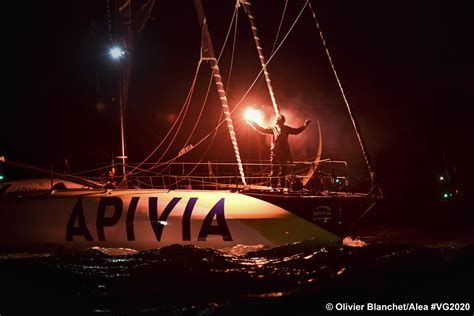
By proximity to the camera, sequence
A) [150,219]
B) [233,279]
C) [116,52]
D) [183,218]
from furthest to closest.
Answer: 1. [116,52]
2. [150,219]
3. [183,218]
4. [233,279]

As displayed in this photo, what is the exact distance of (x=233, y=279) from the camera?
9484 millimetres

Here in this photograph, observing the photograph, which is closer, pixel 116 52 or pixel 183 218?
pixel 183 218

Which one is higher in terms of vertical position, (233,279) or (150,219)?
(150,219)

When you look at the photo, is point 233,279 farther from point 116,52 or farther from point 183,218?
point 116,52

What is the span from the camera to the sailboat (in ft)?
38.9

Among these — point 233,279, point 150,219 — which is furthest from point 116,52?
point 233,279

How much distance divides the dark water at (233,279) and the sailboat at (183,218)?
0.36m

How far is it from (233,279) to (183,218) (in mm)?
3010

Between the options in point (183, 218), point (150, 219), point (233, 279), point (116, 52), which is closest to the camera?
point (233, 279)

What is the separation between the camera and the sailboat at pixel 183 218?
11852 mm

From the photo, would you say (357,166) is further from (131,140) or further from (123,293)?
(123,293)

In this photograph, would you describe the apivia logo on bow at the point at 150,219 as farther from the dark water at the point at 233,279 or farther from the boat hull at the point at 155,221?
the dark water at the point at 233,279

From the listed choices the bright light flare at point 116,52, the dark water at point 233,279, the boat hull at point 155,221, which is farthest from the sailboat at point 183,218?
the bright light flare at point 116,52

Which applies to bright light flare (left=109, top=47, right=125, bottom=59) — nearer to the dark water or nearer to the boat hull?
the boat hull
